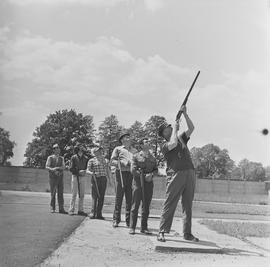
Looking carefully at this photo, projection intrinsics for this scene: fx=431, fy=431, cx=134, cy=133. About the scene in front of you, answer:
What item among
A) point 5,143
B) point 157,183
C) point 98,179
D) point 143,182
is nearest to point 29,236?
point 143,182

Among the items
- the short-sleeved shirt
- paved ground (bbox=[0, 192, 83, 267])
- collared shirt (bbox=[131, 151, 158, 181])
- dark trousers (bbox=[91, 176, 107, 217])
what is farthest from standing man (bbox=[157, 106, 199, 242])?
dark trousers (bbox=[91, 176, 107, 217])

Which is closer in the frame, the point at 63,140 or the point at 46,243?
the point at 46,243

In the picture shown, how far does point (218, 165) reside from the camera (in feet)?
419

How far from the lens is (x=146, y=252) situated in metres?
5.67

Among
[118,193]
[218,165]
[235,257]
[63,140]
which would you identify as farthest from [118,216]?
[218,165]

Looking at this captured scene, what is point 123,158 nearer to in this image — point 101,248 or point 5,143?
point 101,248

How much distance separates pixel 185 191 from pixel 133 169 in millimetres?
1318

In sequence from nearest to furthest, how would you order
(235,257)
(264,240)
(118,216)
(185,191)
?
(235,257) < (185,191) < (264,240) < (118,216)

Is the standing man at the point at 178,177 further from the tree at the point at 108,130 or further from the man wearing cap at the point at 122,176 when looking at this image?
the tree at the point at 108,130

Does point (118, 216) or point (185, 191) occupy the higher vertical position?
point (185, 191)

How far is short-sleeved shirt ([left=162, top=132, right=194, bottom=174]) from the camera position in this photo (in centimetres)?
645

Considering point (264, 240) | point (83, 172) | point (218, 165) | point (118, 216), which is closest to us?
point (264, 240)

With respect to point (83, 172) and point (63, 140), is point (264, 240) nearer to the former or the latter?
point (83, 172)

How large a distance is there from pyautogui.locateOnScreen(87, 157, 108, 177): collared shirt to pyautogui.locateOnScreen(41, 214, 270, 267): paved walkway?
2587 millimetres
